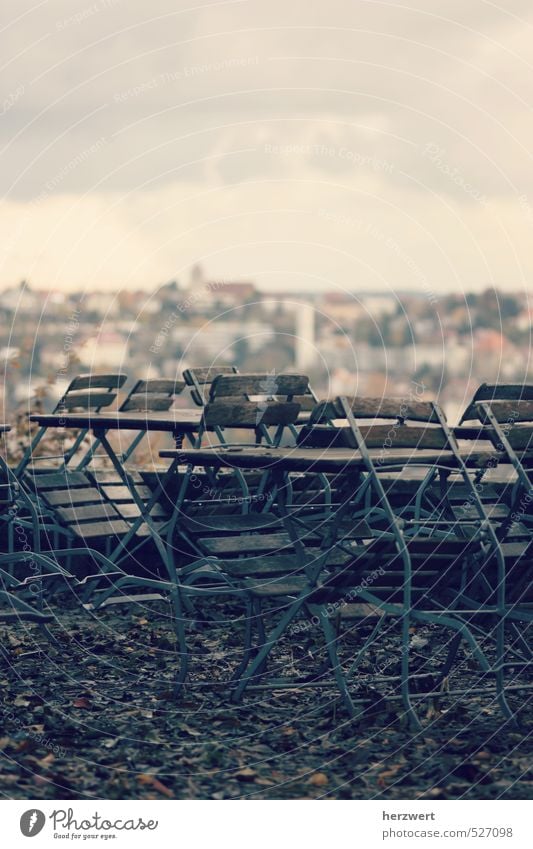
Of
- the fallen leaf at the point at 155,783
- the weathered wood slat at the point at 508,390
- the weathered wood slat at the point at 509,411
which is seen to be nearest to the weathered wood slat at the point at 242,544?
the weathered wood slat at the point at 509,411

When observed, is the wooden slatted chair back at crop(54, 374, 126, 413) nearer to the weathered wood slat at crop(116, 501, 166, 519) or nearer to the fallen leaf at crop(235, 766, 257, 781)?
the weathered wood slat at crop(116, 501, 166, 519)

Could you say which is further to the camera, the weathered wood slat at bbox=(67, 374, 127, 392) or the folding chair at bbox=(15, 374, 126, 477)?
the weathered wood slat at bbox=(67, 374, 127, 392)

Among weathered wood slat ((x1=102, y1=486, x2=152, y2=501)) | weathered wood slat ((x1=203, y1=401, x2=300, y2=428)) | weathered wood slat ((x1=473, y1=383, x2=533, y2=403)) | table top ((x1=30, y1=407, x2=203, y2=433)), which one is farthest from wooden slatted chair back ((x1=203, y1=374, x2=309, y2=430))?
weathered wood slat ((x1=102, y1=486, x2=152, y2=501))

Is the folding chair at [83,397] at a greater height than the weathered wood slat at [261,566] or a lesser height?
greater

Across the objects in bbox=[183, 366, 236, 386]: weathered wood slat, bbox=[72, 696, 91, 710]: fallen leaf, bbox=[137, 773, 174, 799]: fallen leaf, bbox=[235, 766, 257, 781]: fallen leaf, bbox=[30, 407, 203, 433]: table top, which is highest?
bbox=[183, 366, 236, 386]: weathered wood slat

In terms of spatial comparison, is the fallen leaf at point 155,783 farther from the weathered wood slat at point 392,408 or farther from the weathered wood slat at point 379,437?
the weathered wood slat at point 392,408

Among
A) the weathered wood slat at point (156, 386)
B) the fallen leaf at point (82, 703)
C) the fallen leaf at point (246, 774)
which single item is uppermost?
the weathered wood slat at point (156, 386)

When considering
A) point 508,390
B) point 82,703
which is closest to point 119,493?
point 508,390

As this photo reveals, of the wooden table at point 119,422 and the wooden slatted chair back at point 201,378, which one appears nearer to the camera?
the wooden table at point 119,422

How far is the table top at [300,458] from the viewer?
666 centimetres

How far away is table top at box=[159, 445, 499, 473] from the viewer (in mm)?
6664

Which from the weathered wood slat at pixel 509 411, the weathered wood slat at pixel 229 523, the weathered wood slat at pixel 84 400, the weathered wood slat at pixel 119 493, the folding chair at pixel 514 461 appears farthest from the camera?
the weathered wood slat at pixel 119 493

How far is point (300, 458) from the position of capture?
6.63 m

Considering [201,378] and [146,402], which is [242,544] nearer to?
[146,402]
